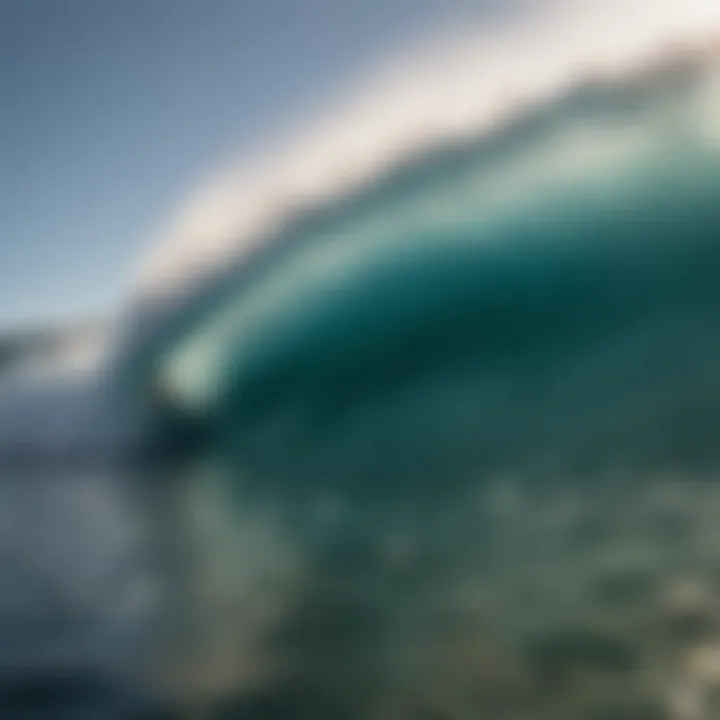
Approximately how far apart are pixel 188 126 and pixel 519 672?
41.7 inches

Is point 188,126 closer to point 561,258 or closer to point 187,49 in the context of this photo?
point 187,49

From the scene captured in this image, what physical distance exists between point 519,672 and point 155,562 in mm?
611

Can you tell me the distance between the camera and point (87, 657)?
5.26 ft

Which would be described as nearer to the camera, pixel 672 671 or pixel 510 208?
pixel 672 671

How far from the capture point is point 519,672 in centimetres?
148

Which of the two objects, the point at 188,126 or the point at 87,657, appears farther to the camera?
the point at 188,126

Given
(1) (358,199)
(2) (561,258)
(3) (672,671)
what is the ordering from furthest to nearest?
(1) (358,199), (2) (561,258), (3) (672,671)

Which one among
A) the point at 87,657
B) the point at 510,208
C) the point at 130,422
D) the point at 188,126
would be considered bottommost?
the point at 87,657

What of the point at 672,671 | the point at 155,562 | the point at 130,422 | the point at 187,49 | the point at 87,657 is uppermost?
the point at 187,49

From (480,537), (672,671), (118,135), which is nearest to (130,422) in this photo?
(118,135)

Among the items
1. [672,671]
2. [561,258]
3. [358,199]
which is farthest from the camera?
[358,199]

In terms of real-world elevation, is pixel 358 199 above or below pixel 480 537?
above

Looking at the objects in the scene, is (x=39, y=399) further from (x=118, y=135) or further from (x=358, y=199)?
(x=358, y=199)

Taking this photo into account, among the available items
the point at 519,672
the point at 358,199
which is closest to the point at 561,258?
the point at 358,199
